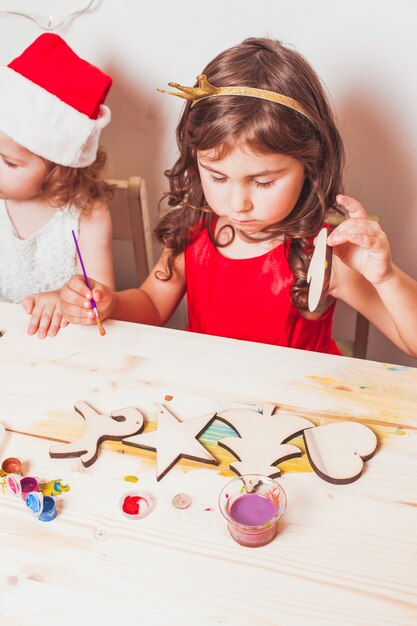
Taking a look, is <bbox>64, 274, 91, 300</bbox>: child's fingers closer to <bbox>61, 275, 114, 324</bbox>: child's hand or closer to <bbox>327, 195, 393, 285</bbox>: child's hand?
<bbox>61, 275, 114, 324</bbox>: child's hand

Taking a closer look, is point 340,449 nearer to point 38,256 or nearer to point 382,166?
point 382,166

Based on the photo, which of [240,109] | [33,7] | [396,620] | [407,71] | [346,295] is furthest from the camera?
[33,7]

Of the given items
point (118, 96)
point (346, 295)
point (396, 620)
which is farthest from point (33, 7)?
point (396, 620)

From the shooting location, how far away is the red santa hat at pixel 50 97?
3.82 feet

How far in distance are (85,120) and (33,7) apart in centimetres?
39

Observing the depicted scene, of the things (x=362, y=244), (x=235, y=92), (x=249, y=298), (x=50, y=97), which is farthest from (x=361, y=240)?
(x=50, y=97)

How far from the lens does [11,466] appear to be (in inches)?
30.1

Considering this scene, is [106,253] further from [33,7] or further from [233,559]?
[233,559]

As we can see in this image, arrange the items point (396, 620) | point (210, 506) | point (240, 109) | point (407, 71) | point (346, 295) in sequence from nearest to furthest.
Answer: point (396, 620), point (210, 506), point (240, 109), point (346, 295), point (407, 71)

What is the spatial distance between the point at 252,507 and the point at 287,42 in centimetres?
97

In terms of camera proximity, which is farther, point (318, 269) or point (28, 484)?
point (318, 269)

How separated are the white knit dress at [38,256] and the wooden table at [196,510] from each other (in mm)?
503

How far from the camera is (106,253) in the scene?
1.40m

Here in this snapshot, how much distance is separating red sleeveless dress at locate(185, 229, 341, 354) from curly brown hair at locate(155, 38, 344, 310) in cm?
7
